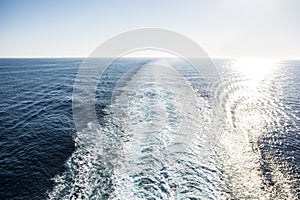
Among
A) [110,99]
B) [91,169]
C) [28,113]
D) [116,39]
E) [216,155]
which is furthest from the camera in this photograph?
[110,99]

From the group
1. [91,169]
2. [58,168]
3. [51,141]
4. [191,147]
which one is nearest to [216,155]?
[191,147]

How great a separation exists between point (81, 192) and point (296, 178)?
37.1 feet

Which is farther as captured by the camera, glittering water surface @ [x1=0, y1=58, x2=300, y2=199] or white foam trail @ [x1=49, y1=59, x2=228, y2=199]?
glittering water surface @ [x1=0, y1=58, x2=300, y2=199]

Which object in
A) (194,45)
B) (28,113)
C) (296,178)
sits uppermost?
(194,45)

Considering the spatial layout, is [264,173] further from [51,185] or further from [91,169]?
[51,185]

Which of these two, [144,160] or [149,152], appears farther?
[149,152]

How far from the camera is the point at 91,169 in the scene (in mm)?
9953

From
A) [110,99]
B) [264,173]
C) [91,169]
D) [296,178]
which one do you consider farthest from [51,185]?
[110,99]

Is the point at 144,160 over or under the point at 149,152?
under

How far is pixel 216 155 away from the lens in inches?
461

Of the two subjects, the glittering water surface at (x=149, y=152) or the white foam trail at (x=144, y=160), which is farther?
the glittering water surface at (x=149, y=152)

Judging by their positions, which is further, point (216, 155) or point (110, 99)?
point (110, 99)

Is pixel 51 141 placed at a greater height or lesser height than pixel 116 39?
lesser

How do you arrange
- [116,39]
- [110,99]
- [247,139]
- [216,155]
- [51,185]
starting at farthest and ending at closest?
[110,99], [247,139], [116,39], [216,155], [51,185]
